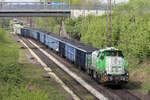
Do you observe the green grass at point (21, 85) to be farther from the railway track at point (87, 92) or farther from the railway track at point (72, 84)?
the railway track at point (87, 92)

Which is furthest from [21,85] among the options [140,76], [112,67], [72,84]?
[140,76]

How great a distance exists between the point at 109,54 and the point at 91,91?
140 inches

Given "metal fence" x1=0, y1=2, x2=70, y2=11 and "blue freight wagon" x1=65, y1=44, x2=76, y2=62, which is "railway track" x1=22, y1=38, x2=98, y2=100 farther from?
"metal fence" x1=0, y1=2, x2=70, y2=11

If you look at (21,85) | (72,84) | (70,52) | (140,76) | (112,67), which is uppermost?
(112,67)

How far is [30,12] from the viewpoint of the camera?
62531 millimetres

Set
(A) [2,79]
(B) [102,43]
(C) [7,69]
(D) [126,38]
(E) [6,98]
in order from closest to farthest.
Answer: (E) [6,98], (A) [2,79], (C) [7,69], (D) [126,38], (B) [102,43]

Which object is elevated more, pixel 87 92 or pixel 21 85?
pixel 21 85

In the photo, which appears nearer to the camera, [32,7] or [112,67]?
[112,67]

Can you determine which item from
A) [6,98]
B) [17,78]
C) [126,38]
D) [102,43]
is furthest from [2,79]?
[102,43]

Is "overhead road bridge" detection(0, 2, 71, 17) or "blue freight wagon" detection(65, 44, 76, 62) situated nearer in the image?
"blue freight wagon" detection(65, 44, 76, 62)

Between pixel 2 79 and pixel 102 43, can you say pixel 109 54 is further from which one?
pixel 102 43

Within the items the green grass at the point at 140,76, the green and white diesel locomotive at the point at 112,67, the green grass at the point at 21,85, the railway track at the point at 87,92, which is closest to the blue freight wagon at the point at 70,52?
the railway track at the point at 87,92

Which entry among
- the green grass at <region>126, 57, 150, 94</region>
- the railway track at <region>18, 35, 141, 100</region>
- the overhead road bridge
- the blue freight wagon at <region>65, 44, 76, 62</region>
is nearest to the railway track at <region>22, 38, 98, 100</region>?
the railway track at <region>18, 35, 141, 100</region>

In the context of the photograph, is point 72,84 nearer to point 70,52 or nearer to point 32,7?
point 70,52
